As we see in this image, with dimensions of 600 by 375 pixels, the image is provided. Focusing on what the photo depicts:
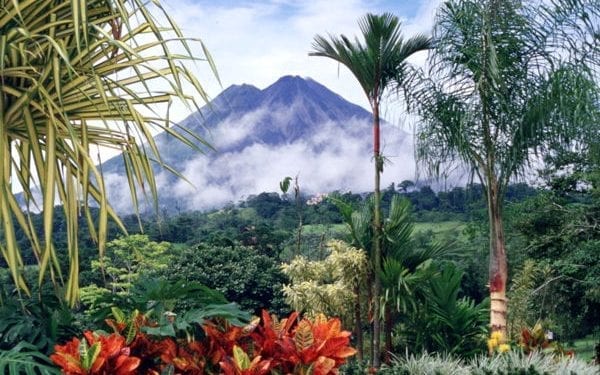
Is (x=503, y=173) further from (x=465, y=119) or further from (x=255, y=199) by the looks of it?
(x=255, y=199)

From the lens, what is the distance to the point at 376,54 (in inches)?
378

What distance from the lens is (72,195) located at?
4.16 m

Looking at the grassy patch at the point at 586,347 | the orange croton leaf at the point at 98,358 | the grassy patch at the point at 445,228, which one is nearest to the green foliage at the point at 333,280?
the grassy patch at the point at 586,347

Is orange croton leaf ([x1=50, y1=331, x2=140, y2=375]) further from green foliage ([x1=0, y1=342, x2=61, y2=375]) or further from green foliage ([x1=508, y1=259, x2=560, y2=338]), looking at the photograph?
green foliage ([x1=508, y1=259, x2=560, y2=338])

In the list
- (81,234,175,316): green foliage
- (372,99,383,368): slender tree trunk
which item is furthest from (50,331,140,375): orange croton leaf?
(81,234,175,316): green foliage

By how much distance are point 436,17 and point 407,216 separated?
9.60ft

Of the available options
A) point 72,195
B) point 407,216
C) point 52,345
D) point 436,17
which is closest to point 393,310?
point 407,216

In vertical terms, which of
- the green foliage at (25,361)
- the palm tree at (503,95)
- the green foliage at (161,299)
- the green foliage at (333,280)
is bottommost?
the green foliage at (333,280)

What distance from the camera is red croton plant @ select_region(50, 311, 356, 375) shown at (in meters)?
2.35

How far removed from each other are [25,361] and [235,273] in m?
17.6

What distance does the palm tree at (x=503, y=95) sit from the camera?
8.37 meters

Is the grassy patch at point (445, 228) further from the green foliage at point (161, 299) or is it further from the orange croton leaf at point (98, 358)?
the orange croton leaf at point (98, 358)

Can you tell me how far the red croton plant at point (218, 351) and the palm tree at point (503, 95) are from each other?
602 centimetres

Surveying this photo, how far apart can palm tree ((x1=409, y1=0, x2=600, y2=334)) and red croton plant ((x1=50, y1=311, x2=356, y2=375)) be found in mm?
6023
